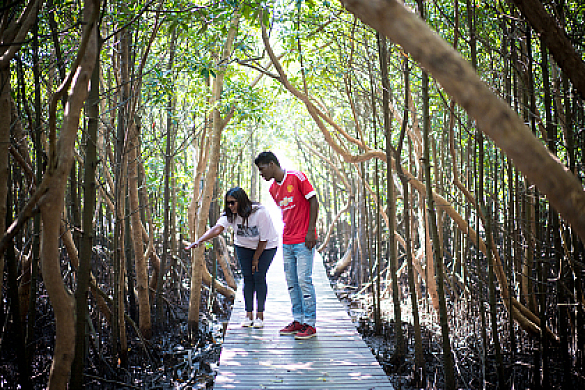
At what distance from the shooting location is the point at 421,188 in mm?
4469

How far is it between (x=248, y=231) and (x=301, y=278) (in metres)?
0.60

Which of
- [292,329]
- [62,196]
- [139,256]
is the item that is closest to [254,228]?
[292,329]

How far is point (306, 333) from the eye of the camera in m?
3.89

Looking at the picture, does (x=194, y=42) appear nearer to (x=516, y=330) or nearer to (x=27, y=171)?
(x=27, y=171)

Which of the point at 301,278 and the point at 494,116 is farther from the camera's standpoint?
the point at 301,278

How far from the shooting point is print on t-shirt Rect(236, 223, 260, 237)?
3.94m

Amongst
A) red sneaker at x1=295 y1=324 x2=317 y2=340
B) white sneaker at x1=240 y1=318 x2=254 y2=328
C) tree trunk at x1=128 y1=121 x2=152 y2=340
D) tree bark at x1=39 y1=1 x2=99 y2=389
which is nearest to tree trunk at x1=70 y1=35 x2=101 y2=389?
tree bark at x1=39 y1=1 x2=99 y2=389

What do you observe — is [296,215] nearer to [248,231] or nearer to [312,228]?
[312,228]

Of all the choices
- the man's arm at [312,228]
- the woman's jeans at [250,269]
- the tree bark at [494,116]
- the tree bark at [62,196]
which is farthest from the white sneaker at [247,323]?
the tree bark at [494,116]

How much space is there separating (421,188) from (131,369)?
3.08 metres

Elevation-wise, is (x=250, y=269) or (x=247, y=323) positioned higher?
(x=250, y=269)

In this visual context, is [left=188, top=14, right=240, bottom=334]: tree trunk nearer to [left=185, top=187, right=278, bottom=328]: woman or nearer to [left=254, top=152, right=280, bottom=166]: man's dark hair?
[left=185, top=187, right=278, bottom=328]: woman

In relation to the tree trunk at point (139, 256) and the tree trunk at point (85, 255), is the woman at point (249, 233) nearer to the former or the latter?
the tree trunk at point (139, 256)

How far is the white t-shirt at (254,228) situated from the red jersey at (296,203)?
28 centimetres
